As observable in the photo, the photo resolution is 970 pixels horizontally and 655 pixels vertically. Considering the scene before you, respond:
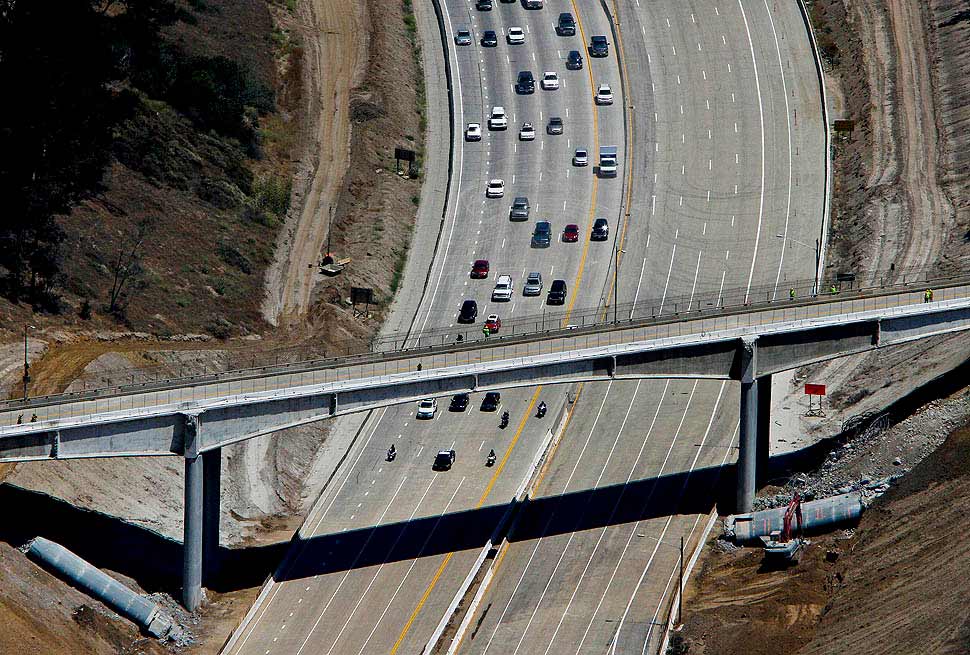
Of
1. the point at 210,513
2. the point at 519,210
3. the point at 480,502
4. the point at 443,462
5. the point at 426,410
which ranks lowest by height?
the point at 480,502

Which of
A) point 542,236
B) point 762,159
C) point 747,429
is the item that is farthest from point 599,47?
point 747,429

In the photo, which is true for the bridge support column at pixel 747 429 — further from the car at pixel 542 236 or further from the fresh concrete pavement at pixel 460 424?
the car at pixel 542 236

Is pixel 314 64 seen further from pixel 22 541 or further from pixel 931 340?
pixel 22 541

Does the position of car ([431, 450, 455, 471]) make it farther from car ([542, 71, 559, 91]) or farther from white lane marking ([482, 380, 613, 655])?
car ([542, 71, 559, 91])

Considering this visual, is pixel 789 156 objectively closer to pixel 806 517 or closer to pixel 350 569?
pixel 806 517

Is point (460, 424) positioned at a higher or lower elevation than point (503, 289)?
lower

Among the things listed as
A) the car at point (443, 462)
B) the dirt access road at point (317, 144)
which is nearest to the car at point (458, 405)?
the car at point (443, 462)

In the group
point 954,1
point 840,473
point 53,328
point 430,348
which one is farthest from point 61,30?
point 954,1

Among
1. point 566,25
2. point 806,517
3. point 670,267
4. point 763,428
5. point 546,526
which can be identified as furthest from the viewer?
point 566,25
